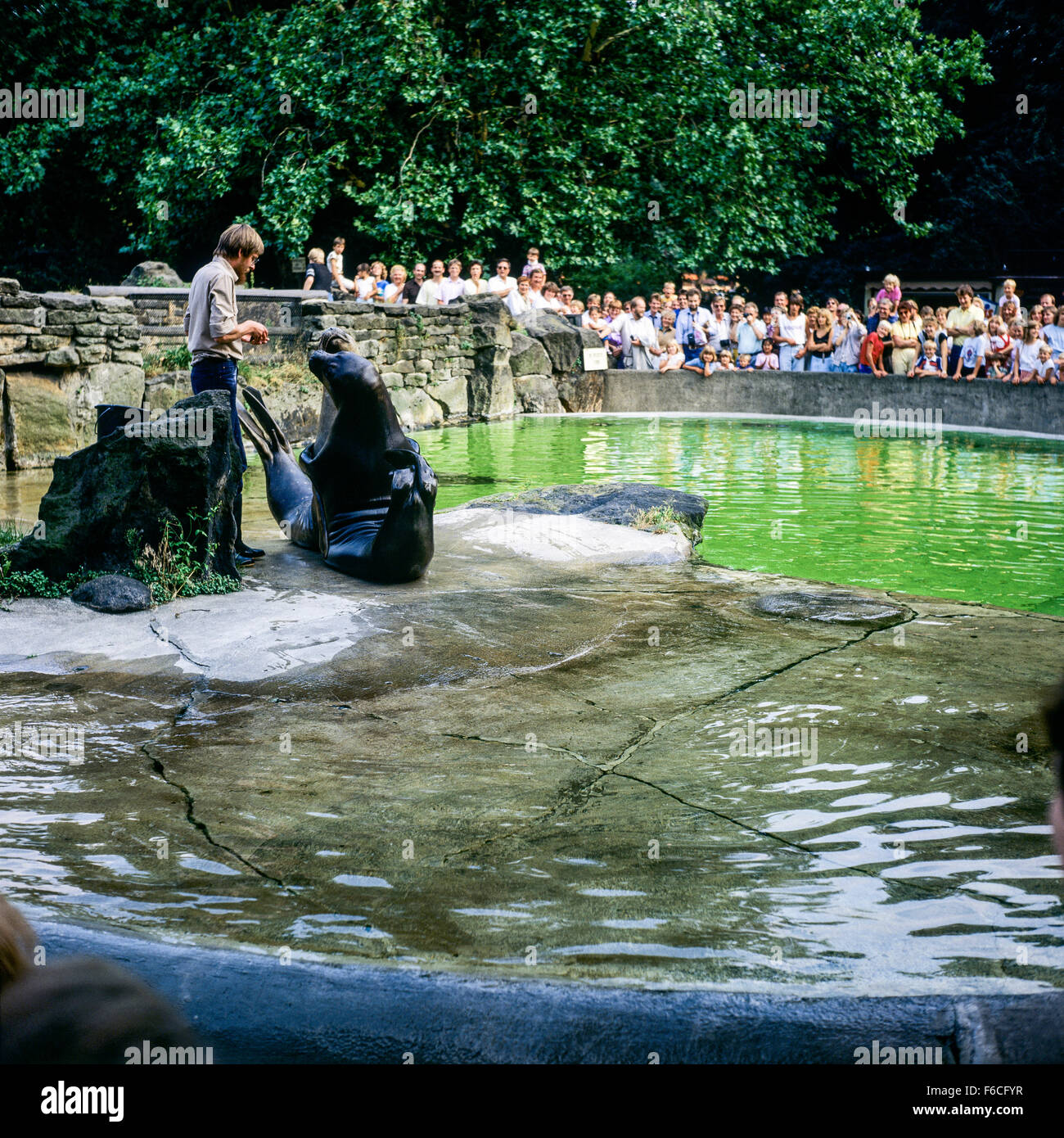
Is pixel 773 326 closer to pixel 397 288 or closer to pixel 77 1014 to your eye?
pixel 397 288

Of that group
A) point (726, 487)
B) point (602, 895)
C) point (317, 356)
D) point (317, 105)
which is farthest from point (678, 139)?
point (602, 895)

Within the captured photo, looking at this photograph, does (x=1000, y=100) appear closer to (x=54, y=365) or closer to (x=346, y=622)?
(x=54, y=365)

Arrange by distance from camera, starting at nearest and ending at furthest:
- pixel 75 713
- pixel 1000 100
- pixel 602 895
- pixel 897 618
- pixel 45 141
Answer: pixel 602 895, pixel 75 713, pixel 897 618, pixel 45 141, pixel 1000 100

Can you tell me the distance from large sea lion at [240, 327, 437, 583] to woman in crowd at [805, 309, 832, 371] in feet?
45.1

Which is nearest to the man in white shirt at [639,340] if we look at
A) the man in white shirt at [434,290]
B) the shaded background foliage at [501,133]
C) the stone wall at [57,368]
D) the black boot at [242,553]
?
the shaded background foliage at [501,133]

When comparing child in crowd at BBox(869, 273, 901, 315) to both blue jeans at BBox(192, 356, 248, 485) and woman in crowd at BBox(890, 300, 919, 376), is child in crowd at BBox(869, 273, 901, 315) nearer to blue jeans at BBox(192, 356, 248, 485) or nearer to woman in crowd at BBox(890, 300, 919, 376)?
woman in crowd at BBox(890, 300, 919, 376)

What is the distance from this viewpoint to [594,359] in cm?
2017

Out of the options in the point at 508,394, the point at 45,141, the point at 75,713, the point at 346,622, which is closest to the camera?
the point at 75,713

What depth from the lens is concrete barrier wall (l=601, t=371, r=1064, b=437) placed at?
16.0 m

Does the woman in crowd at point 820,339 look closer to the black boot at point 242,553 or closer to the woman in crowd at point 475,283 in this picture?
the woman in crowd at point 475,283

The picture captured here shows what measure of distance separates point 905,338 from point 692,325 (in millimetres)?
3817

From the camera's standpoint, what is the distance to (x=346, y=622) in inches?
221

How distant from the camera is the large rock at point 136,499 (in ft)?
19.9

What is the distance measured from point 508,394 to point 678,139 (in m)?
6.82
